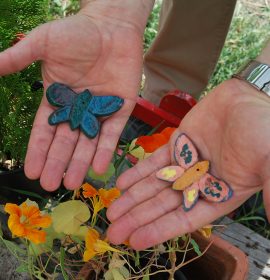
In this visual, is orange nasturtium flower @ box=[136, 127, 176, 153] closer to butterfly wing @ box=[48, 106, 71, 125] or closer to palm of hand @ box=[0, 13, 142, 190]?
palm of hand @ box=[0, 13, 142, 190]

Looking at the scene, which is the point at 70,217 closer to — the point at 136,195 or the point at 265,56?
the point at 136,195

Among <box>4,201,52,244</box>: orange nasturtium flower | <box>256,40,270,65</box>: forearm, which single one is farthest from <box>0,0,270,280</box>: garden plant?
<box>256,40,270,65</box>: forearm

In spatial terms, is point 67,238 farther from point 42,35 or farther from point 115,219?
point 42,35

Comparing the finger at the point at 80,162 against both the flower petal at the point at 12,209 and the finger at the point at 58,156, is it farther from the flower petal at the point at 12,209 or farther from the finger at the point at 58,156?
the flower petal at the point at 12,209

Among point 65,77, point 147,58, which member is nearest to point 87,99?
point 65,77

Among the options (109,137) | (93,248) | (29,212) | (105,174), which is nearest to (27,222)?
(29,212)

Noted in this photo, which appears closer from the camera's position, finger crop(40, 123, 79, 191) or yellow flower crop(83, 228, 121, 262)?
yellow flower crop(83, 228, 121, 262)
